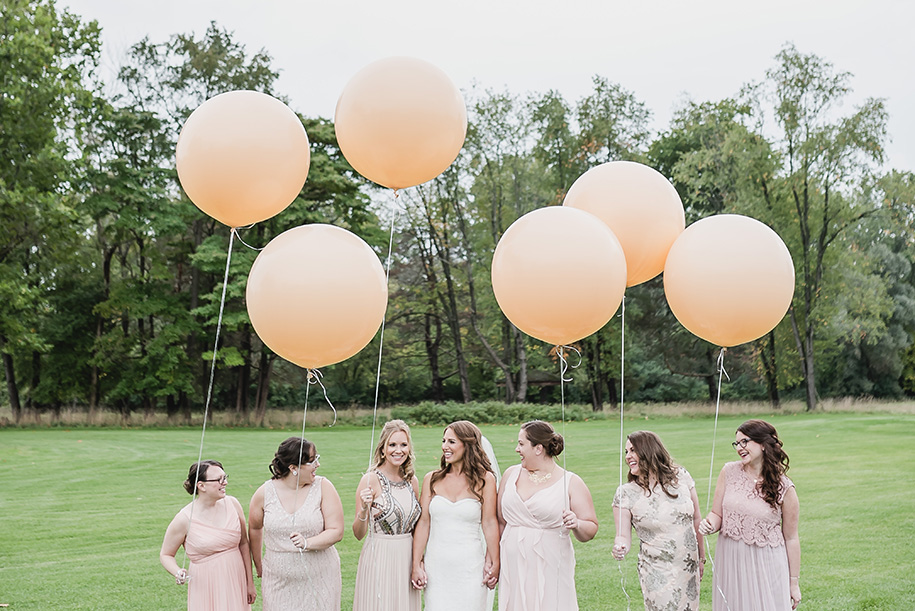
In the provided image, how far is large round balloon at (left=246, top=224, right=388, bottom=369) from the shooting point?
410cm

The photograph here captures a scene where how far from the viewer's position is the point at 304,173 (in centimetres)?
460

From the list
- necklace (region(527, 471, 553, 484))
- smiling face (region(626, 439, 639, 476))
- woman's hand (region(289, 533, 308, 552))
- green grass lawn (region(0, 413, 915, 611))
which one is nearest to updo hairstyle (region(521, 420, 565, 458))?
necklace (region(527, 471, 553, 484))

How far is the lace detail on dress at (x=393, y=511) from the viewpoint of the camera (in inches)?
178

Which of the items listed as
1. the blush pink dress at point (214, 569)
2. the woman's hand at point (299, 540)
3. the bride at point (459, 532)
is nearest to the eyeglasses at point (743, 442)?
the bride at point (459, 532)

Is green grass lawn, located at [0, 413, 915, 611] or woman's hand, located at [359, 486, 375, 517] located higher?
woman's hand, located at [359, 486, 375, 517]

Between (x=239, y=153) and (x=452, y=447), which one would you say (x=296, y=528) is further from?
(x=239, y=153)

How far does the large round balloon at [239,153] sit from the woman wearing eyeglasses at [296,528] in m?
1.40

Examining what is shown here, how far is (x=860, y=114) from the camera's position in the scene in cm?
2627

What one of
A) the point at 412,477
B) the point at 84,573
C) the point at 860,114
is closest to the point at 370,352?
the point at 860,114

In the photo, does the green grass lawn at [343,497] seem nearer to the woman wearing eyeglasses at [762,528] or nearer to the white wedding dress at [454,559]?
the woman wearing eyeglasses at [762,528]

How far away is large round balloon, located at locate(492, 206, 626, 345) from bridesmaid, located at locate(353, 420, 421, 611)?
1021 mm

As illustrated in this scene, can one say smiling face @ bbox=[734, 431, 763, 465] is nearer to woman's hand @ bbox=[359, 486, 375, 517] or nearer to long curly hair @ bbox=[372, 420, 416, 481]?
long curly hair @ bbox=[372, 420, 416, 481]

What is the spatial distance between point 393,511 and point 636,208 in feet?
7.56

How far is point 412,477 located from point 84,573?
4.81 metres
